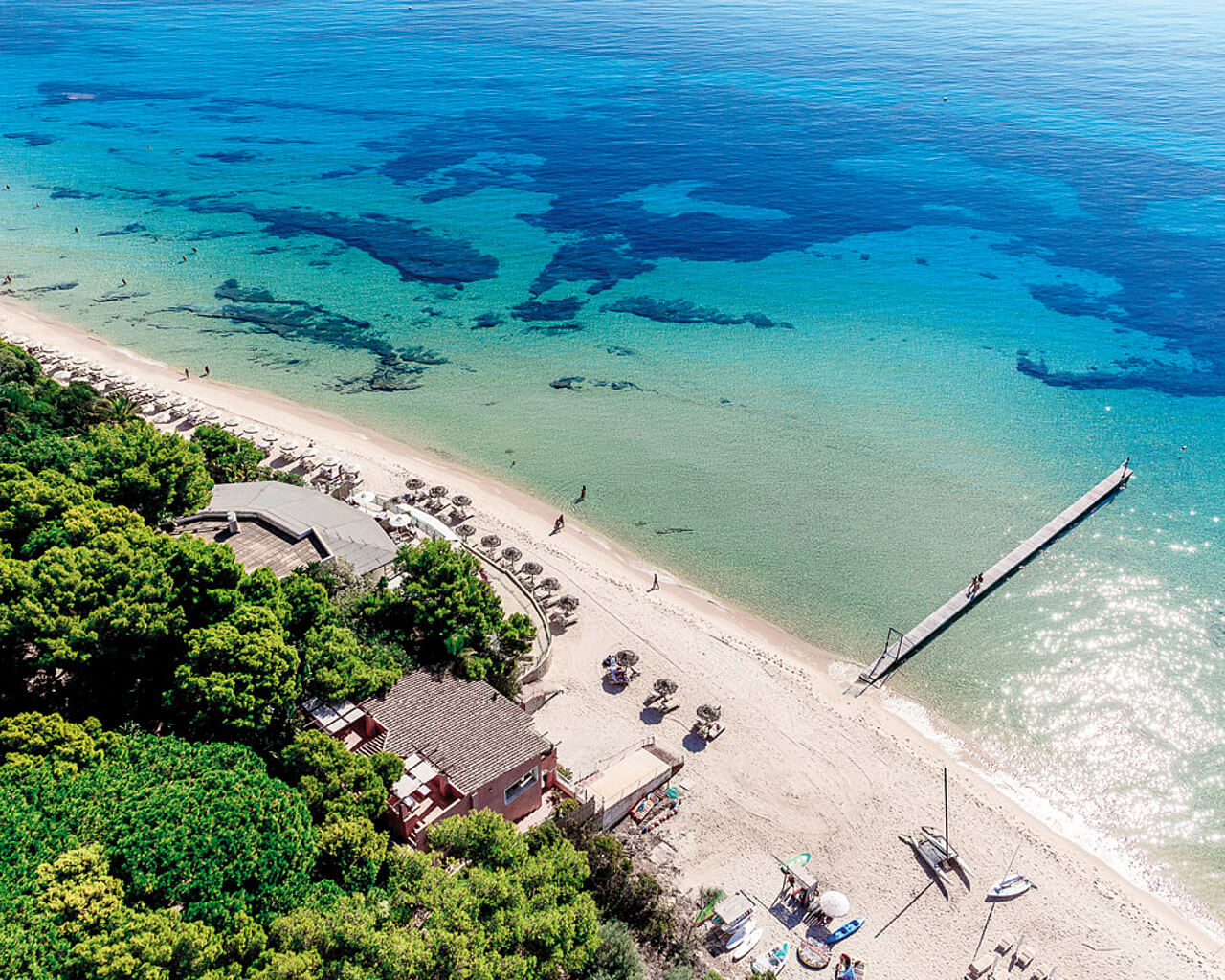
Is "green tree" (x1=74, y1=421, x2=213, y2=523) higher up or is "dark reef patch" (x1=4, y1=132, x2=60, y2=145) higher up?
"dark reef patch" (x1=4, y1=132, x2=60, y2=145)

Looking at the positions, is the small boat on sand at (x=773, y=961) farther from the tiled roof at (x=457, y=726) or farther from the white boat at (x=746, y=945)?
the tiled roof at (x=457, y=726)

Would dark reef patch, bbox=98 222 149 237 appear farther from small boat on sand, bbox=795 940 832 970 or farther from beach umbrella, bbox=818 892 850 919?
small boat on sand, bbox=795 940 832 970

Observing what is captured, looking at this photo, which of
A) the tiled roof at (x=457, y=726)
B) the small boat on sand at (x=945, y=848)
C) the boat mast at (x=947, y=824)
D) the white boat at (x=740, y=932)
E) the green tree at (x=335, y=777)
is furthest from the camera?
the boat mast at (x=947, y=824)

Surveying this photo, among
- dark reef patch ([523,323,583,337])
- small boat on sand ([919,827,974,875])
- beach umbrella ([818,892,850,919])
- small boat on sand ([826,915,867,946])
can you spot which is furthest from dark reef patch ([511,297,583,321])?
small boat on sand ([826,915,867,946])

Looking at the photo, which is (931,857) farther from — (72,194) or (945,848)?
(72,194)

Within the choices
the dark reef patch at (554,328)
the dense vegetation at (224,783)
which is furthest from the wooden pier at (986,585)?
the dark reef patch at (554,328)

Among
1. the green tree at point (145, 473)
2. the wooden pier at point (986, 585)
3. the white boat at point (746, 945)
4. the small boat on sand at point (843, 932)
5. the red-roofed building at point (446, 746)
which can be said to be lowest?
the small boat on sand at point (843, 932)
